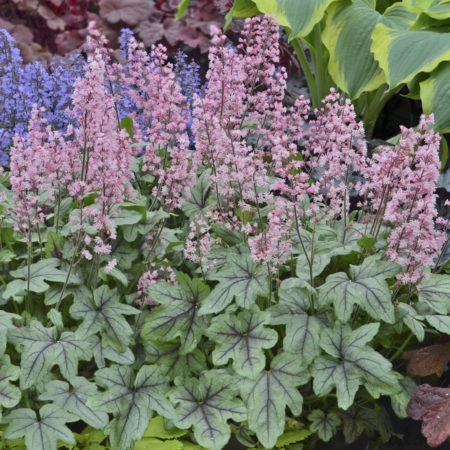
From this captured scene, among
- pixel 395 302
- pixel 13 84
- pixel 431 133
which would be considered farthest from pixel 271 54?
pixel 13 84

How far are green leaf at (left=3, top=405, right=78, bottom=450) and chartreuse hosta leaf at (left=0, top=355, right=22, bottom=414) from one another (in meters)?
0.06

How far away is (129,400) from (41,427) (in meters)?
0.23

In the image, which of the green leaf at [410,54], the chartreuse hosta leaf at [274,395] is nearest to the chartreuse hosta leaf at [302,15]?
the green leaf at [410,54]

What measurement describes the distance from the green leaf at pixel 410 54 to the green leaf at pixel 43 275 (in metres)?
1.60

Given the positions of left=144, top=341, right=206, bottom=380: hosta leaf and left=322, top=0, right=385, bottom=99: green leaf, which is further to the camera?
left=322, top=0, right=385, bottom=99: green leaf

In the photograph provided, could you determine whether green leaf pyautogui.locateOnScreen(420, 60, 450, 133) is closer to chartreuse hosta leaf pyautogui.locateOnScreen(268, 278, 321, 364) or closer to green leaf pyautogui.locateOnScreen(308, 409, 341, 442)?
chartreuse hosta leaf pyautogui.locateOnScreen(268, 278, 321, 364)

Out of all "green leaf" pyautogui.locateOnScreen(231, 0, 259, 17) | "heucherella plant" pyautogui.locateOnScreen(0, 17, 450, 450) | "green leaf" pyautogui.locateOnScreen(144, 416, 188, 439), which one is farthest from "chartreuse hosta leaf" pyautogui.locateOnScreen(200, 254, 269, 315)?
"green leaf" pyautogui.locateOnScreen(231, 0, 259, 17)

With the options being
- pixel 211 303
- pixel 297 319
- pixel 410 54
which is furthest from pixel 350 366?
pixel 410 54

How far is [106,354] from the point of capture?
1.85 m

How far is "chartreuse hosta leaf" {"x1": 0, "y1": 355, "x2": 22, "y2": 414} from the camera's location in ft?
5.39

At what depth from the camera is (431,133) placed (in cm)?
173

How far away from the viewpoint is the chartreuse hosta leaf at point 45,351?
1.69 m

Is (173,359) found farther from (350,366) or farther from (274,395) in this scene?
(350,366)

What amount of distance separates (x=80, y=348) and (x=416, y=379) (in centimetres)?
109
